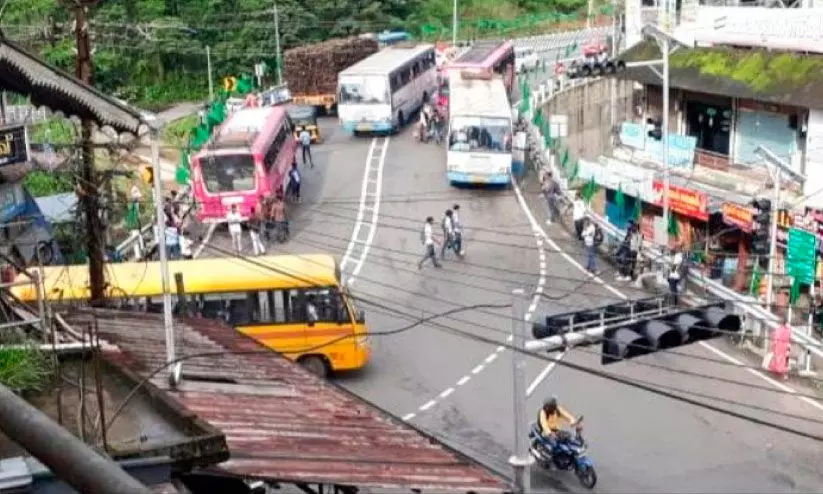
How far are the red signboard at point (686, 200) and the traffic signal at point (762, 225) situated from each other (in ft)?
4.92

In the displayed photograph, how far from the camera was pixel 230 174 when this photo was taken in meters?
27.9

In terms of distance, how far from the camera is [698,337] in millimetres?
12953

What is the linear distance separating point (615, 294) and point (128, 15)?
120 feet

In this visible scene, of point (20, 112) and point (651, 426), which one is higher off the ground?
point (20, 112)

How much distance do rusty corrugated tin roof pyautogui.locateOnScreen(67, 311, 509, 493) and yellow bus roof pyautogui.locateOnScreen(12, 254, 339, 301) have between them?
687 cm

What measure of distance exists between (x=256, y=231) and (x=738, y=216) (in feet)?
36.5

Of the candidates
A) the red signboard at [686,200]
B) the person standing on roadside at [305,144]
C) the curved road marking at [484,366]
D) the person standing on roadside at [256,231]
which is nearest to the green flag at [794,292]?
the red signboard at [686,200]

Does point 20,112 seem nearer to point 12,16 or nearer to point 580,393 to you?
point 12,16

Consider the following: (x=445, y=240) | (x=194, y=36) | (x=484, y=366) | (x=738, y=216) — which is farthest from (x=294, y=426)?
(x=194, y=36)

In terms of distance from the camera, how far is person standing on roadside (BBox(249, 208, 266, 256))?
84.9 ft

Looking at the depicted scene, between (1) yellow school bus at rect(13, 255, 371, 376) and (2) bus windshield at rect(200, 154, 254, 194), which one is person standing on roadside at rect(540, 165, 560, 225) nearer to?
(2) bus windshield at rect(200, 154, 254, 194)

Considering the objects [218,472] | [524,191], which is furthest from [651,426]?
[524,191]

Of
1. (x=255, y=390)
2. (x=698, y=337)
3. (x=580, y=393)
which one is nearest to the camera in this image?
(x=255, y=390)

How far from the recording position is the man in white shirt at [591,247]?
2497 cm
